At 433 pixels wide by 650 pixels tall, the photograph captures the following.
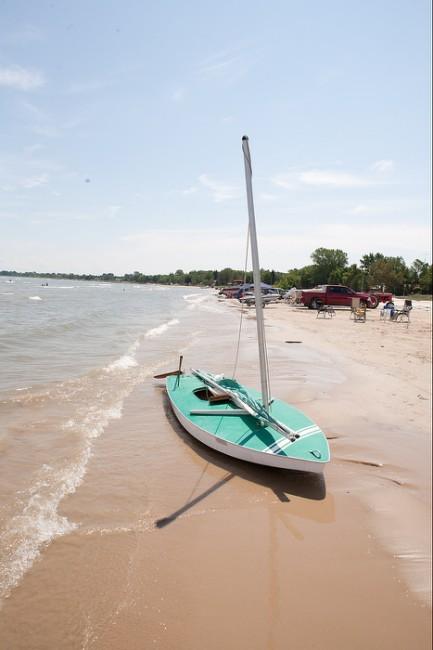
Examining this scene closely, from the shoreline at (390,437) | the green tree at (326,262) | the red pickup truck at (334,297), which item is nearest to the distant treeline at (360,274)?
the green tree at (326,262)

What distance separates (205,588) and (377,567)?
1.92m

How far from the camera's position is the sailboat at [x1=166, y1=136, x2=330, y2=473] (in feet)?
19.5

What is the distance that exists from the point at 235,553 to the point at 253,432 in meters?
2.50

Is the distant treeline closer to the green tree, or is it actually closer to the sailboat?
the green tree

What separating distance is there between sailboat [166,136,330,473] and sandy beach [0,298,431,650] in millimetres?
379

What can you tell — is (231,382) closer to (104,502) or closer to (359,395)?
(359,395)

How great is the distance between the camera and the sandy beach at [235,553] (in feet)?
11.5

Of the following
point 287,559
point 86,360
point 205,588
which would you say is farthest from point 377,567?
point 86,360

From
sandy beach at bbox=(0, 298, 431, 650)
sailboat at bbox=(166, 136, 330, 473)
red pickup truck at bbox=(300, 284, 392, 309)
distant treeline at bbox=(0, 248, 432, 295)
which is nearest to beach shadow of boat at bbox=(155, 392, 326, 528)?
sandy beach at bbox=(0, 298, 431, 650)

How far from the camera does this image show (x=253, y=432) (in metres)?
6.75

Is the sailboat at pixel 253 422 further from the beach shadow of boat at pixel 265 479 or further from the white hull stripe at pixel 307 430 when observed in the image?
the beach shadow of boat at pixel 265 479

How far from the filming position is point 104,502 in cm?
532

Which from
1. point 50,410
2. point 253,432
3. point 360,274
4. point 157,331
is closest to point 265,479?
point 253,432

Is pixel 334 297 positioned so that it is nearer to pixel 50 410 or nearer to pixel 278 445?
pixel 50 410
